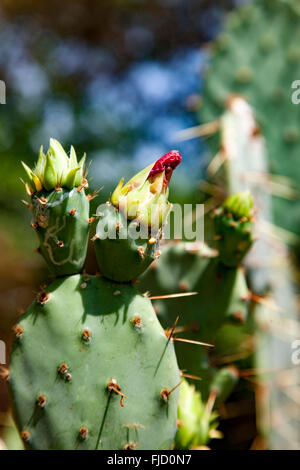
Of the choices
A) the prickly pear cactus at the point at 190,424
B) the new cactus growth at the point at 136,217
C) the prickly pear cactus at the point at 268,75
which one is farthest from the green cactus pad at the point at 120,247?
the prickly pear cactus at the point at 268,75

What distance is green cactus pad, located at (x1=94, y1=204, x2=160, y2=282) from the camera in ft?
2.64

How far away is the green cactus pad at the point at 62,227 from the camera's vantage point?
0.81m

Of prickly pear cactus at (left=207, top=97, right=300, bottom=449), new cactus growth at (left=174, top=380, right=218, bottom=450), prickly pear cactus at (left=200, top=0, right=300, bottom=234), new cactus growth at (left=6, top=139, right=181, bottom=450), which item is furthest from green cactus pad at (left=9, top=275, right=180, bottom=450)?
prickly pear cactus at (left=200, top=0, right=300, bottom=234)

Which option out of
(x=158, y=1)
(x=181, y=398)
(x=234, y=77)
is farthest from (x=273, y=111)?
(x=158, y=1)

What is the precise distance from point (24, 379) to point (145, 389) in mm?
208

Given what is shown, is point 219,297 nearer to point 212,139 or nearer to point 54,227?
point 54,227

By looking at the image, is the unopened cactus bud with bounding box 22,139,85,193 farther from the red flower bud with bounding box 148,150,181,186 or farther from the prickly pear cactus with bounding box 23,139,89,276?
the red flower bud with bounding box 148,150,181,186

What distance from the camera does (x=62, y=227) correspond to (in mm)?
825

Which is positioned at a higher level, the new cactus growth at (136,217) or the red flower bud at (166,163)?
the red flower bud at (166,163)

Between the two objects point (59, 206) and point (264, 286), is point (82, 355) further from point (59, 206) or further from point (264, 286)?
point (264, 286)

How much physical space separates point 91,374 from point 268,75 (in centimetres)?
194

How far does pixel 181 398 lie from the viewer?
0.98 metres

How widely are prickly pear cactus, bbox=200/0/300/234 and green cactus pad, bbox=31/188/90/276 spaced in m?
1.57

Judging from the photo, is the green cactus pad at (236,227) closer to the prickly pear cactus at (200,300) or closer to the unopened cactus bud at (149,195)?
the prickly pear cactus at (200,300)
